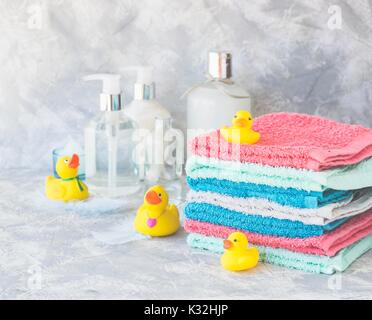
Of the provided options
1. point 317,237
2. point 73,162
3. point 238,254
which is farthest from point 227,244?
point 73,162

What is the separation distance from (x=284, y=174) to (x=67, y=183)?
46 cm

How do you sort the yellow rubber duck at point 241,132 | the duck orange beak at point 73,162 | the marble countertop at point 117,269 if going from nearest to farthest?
the marble countertop at point 117,269
the yellow rubber duck at point 241,132
the duck orange beak at point 73,162

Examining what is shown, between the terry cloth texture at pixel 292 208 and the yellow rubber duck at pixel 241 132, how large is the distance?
85 mm

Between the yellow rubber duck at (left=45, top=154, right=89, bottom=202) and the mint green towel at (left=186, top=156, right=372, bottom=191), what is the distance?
0.95 ft

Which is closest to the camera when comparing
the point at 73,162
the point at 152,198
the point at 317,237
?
the point at 317,237

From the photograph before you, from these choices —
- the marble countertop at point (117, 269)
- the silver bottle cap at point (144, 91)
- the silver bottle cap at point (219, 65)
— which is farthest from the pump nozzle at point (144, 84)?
the marble countertop at point (117, 269)

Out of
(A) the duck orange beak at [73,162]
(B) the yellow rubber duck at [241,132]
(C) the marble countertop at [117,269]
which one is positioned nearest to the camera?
(C) the marble countertop at [117,269]

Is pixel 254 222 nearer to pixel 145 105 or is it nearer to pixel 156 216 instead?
pixel 156 216

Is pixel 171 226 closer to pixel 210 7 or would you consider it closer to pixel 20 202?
pixel 20 202

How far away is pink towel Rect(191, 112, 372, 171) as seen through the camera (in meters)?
1.00

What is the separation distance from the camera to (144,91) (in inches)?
55.0

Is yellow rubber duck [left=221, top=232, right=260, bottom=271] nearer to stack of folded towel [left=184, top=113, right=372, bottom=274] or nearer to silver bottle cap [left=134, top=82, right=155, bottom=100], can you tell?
stack of folded towel [left=184, top=113, right=372, bottom=274]

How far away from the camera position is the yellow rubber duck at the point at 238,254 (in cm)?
101

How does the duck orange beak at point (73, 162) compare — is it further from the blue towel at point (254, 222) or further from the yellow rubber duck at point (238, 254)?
the yellow rubber duck at point (238, 254)
